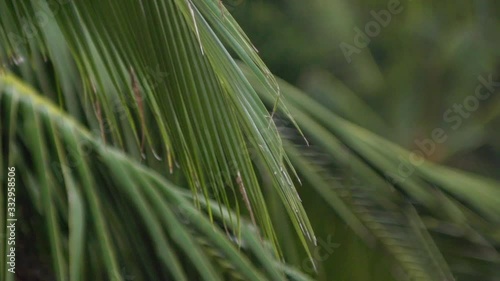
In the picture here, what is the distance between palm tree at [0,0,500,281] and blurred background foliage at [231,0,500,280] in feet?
0.23

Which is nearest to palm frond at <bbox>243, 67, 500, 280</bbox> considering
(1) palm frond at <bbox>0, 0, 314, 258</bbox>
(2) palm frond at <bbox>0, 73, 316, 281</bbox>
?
(2) palm frond at <bbox>0, 73, 316, 281</bbox>

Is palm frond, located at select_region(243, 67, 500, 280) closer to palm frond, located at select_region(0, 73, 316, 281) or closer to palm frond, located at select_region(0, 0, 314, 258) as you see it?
palm frond, located at select_region(0, 73, 316, 281)

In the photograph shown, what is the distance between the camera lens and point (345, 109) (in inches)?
61.3

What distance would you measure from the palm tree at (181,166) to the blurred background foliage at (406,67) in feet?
0.23

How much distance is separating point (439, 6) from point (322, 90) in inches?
10.8

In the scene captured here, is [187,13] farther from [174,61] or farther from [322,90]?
[322,90]

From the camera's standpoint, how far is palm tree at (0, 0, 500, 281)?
2.17 ft

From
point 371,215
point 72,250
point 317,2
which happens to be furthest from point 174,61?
point 317,2

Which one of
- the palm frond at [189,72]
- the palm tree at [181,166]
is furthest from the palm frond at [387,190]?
the palm frond at [189,72]

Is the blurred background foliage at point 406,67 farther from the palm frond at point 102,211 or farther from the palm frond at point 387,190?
the palm frond at point 102,211

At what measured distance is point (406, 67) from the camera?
1.62 meters

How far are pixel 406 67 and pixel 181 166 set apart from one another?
A: 97 cm

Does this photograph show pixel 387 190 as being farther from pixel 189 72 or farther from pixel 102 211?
pixel 189 72

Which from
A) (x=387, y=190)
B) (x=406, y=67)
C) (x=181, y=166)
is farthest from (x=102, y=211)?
(x=406, y=67)
